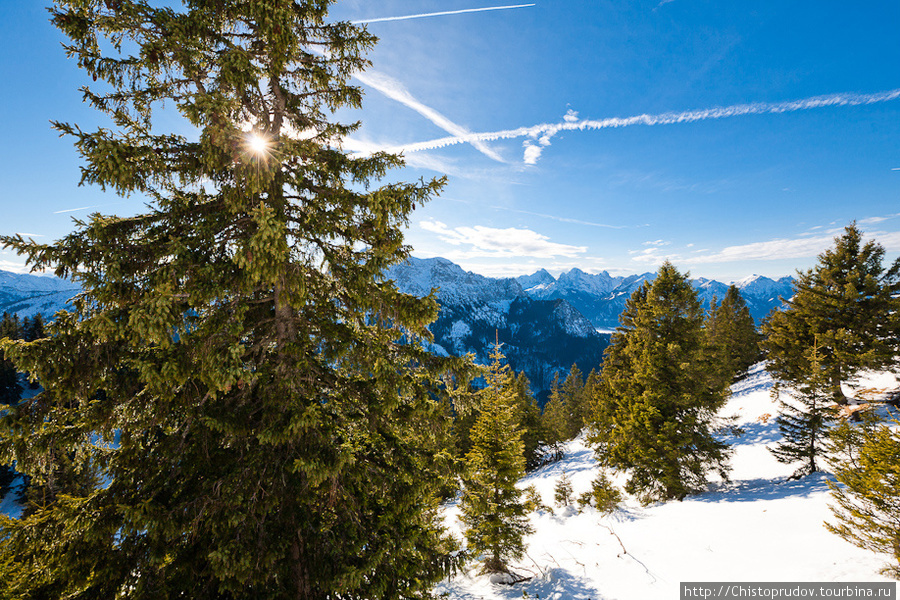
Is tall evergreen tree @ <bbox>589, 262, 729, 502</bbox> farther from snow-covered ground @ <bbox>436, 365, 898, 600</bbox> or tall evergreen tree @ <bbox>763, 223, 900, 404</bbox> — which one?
tall evergreen tree @ <bbox>763, 223, 900, 404</bbox>

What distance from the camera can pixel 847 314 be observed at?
66.7 ft

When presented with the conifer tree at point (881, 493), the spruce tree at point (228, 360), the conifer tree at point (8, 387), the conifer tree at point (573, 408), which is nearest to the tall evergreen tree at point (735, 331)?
the conifer tree at point (573, 408)

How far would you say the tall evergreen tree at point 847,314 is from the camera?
18.8m

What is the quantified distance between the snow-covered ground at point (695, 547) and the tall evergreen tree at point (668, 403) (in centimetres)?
120

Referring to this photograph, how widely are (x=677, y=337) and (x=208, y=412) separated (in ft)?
65.9

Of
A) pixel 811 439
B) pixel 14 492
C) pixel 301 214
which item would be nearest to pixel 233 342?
pixel 301 214

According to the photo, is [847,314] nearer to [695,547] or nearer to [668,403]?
[668,403]

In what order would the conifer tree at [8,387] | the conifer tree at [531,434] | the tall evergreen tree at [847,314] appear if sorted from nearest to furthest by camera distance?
the tall evergreen tree at [847,314] → the conifer tree at [531,434] → the conifer tree at [8,387]

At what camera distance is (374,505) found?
6352 mm

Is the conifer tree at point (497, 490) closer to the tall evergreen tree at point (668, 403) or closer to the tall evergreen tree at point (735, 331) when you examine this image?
the tall evergreen tree at point (668, 403)

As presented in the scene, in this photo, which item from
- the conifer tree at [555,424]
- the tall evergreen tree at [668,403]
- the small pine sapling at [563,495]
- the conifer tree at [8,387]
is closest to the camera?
the tall evergreen tree at [668,403]

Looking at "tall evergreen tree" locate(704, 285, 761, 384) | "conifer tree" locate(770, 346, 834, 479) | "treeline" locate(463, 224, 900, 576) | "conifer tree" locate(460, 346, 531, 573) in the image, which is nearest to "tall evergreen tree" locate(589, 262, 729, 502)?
"treeline" locate(463, 224, 900, 576)

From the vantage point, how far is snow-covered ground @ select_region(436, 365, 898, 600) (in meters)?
9.66

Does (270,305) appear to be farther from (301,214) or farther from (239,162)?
(239,162)
